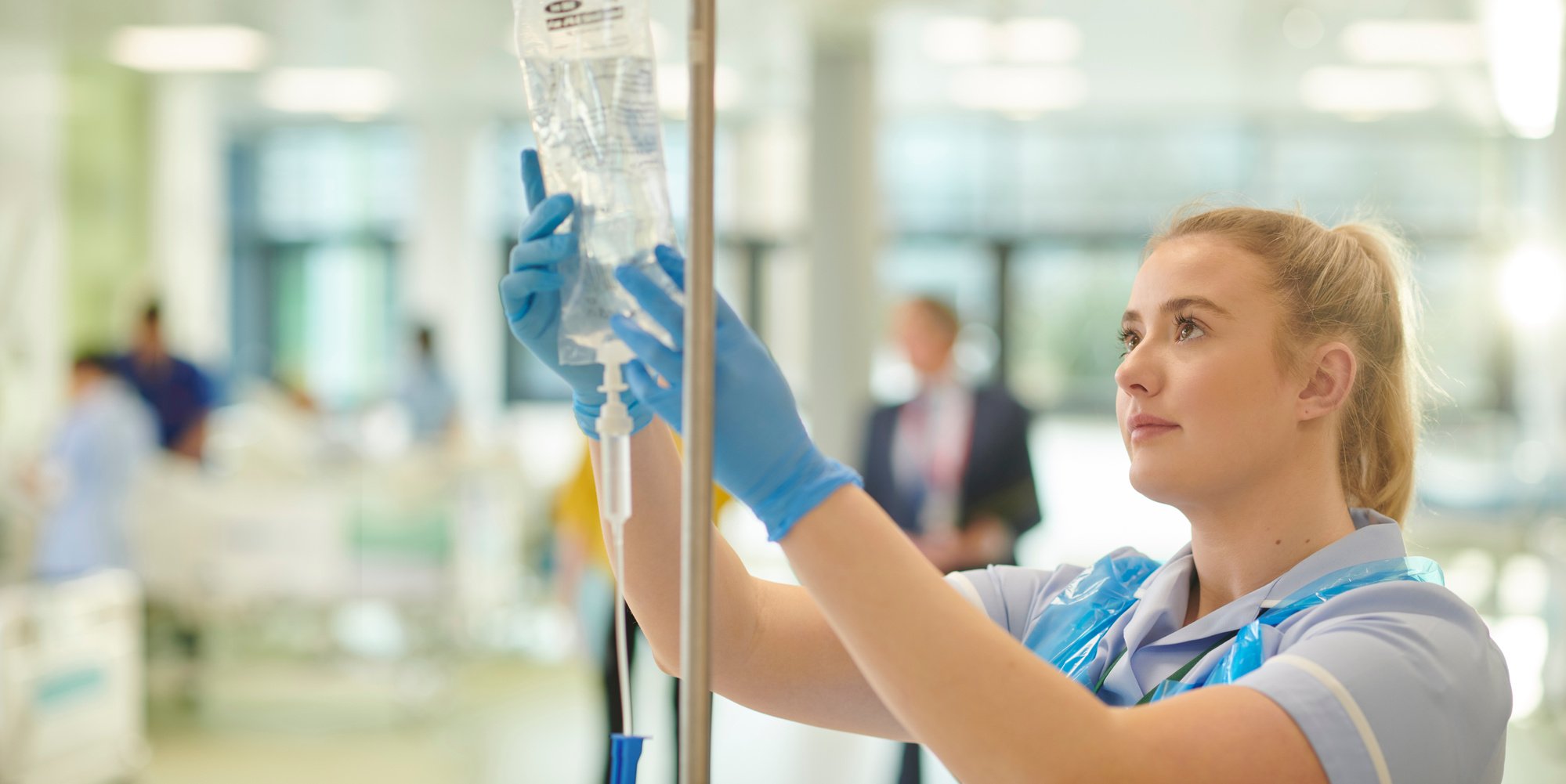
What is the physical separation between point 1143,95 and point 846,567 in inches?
335

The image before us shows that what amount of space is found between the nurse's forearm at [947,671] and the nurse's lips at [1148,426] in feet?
1.10

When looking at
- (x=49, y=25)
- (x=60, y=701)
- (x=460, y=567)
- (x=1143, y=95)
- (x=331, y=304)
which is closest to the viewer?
(x=60, y=701)

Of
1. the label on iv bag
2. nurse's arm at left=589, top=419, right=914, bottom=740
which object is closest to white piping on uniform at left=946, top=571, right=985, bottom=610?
nurse's arm at left=589, top=419, right=914, bottom=740

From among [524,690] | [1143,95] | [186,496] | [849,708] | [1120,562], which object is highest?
[1143,95]

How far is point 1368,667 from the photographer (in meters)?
0.91

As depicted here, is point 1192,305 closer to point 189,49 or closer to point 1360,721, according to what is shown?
point 1360,721

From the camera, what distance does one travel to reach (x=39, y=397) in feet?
21.5

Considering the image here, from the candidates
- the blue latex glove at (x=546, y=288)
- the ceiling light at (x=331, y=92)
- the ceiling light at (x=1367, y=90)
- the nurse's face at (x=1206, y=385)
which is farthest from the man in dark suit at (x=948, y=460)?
the ceiling light at (x=331, y=92)

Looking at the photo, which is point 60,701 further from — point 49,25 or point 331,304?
point 331,304

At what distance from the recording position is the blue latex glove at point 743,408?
817 millimetres

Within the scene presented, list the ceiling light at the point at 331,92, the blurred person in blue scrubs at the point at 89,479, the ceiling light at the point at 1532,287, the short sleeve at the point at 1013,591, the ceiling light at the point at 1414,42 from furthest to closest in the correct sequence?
the ceiling light at the point at 331,92 < the ceiling light at the point at 1414,42 < the ceiling light at the point at 1532,287 < the blurred person in blue scrubs at the point at 89,479 < the short sleeve at the point at 1013,591

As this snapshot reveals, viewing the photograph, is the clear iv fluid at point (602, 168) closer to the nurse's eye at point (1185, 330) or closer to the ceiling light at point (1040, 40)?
the nurse's eye at point (1185, 330)

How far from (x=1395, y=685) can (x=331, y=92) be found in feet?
29.6

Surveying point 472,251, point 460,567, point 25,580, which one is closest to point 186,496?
point 25,580
